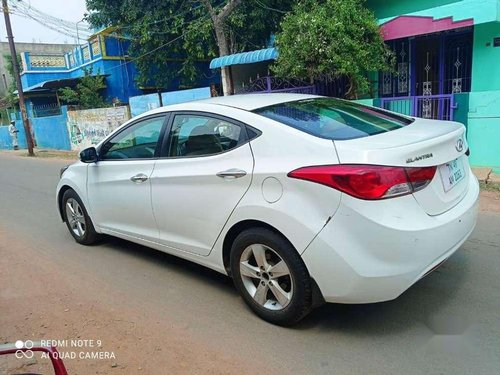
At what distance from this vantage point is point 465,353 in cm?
275

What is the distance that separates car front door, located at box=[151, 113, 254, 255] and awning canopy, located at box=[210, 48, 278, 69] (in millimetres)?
8260

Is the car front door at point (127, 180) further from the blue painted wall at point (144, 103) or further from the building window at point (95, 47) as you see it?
the building window at point (95, 47)

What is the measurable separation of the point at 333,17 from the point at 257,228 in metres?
7.85

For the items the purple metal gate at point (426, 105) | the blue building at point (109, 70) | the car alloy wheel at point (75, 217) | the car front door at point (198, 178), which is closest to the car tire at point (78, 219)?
the car alloy wheel at point (75, 217)

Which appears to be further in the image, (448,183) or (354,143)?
(448,183)

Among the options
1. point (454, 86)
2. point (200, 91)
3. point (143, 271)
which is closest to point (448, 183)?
point (143, 271)

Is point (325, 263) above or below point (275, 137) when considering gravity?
below

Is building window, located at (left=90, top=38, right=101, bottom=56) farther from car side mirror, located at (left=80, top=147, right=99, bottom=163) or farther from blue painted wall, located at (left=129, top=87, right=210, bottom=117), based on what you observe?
car side mirror, located at (left=80, top=147, right=99, bottom=163)

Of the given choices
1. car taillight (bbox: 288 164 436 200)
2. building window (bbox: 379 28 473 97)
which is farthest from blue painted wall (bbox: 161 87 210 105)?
car taillight (bbox: 288 164 436 200)

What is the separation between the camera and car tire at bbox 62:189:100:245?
5121 mm

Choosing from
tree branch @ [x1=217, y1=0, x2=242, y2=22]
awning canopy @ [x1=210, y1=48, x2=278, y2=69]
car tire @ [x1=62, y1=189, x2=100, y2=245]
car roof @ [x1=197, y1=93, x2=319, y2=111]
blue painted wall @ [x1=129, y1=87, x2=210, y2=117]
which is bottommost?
car tire @ [x1=62, y1=189, x2=100, y2=245]

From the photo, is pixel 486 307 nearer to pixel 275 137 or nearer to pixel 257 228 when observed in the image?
pixel 257 228

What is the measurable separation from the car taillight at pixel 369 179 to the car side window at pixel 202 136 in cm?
81

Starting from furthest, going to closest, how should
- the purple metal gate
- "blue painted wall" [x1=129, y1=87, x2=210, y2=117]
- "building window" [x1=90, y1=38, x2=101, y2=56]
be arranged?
"building window" [x1=90, y1=38, x2=101, y2=56] < "blue painted wall" [x1=129, y1=87, x2=210, y2=117] < the purple metal gate
